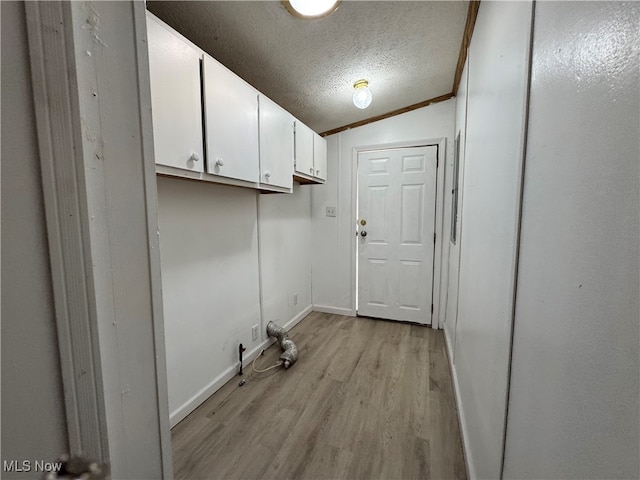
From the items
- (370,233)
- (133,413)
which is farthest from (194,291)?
(370,233)

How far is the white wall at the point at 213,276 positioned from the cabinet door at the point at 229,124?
0.32 metres

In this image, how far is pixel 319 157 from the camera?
8.28ft

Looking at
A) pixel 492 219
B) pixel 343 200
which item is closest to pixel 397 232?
pixel 343 200

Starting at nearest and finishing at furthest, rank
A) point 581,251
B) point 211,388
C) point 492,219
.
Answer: point 581,251 < point 492,219 < point 211,388

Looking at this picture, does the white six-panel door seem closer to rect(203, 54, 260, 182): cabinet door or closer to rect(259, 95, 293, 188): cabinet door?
rect(259, 95, 293, 188): cabinet door

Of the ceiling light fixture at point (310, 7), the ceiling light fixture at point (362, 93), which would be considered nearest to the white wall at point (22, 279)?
the ceiling light fixture at point (310, 7)

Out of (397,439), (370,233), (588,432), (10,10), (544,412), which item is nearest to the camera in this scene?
(10,10)

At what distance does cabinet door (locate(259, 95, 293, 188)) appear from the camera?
166 centimetres

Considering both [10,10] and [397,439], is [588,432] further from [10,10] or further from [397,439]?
[397,439]

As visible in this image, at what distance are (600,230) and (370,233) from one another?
2.48 meters

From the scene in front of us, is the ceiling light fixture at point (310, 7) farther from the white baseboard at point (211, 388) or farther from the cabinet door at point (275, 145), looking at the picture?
the white baseboard at point (211, 388)

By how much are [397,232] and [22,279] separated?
2.73 m

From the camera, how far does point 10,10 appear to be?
0.32m

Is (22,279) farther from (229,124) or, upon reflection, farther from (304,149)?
(304,149)
